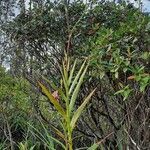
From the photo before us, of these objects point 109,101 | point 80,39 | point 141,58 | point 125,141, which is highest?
point 80,39

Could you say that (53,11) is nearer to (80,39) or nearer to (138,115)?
(80,39)

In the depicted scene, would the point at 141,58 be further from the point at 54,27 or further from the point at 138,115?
the point at 54,27

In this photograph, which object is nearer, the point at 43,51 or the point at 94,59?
the point at 94,59

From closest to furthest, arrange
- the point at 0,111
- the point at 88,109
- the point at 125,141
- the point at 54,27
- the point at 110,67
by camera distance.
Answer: the point at 110,67 < the point at 125,141 < the point at 88,109 < the point at 54,27 < the point at 0,111

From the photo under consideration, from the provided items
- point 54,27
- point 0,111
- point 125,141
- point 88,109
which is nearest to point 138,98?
point 125,141

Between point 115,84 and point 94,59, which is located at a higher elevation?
point 94,59

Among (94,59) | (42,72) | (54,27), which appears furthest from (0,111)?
(94,59)

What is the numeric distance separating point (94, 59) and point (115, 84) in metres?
0.53

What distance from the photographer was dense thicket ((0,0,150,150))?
3.77 metres

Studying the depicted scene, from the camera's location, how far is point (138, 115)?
4.23 meters

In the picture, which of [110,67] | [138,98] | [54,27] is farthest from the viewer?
[54,27]

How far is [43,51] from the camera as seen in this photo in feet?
17.7

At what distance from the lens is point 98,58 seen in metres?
3.78

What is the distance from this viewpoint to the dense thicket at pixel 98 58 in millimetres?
3771
